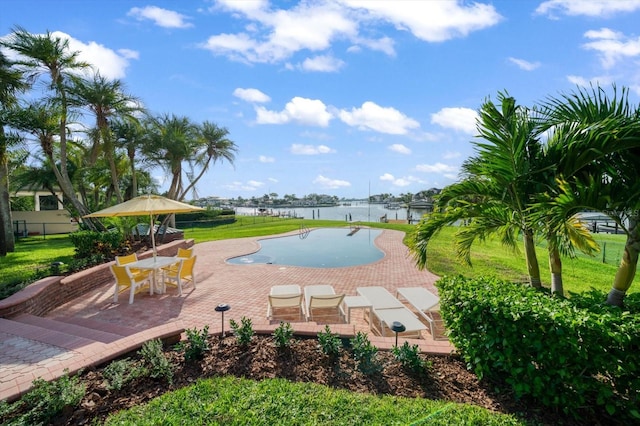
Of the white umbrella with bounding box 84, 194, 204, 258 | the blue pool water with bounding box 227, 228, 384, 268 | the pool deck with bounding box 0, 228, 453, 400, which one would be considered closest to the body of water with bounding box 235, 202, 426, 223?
the blue pool water with bounding box 227, 228, 384, 268

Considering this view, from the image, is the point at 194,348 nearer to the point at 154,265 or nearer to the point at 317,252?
the point at 154,265

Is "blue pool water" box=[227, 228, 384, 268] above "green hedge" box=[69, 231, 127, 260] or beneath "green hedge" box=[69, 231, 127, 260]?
beneath

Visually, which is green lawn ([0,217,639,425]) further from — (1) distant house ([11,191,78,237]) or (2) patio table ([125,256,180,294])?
(1) distant house ([11,191,78,237])

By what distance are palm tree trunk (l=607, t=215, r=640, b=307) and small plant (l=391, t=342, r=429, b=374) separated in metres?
2.12

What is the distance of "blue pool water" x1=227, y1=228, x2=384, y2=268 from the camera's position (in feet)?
41.0

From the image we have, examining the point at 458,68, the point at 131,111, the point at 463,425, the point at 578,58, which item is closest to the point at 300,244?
the point at 131,111

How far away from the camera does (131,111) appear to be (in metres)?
13.1

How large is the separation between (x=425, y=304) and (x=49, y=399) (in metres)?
5.52

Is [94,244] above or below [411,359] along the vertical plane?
above

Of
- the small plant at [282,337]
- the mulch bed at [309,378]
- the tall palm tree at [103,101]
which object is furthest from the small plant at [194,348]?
the tall palm tree at [103,101]

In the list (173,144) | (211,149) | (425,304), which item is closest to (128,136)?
(173,144)

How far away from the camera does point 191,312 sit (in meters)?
6.24

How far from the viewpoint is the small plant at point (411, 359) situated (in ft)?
11.0

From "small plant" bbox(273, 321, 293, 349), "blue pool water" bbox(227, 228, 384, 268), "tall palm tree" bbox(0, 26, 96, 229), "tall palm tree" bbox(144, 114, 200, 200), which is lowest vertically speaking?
"blue pool water" bbox(227, 228, 384, 268)
